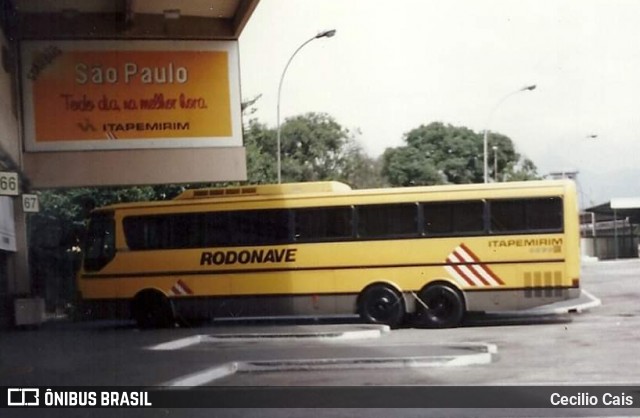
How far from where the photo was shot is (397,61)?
238 inches

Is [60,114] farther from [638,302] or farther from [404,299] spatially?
[638,302]

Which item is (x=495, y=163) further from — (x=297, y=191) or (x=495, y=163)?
(x=297, y=191)

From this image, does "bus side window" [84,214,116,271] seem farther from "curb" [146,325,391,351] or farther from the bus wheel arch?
the bus wheel arch

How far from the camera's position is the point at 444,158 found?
238 inches

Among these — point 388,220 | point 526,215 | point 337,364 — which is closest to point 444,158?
point 388,220

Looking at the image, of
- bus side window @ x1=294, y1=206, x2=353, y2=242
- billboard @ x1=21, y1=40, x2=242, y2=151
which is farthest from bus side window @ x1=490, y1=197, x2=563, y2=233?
billboard @ x1=21, y1=40, x2=242, y2=151

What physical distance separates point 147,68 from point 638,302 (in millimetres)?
2428

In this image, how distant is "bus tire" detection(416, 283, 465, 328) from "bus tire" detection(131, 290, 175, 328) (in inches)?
44.7

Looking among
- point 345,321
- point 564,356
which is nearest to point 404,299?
point 345,321

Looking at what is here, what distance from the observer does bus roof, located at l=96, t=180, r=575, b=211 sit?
6.04m

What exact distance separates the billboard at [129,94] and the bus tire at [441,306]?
1.09m

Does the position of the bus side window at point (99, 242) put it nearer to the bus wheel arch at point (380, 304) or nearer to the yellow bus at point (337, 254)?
the yellow bus at point (337, 254)

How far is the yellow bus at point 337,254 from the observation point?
20.0 ft

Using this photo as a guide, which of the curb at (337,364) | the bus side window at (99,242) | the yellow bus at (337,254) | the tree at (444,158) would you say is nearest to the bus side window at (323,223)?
the yellow bus at (337,254)
